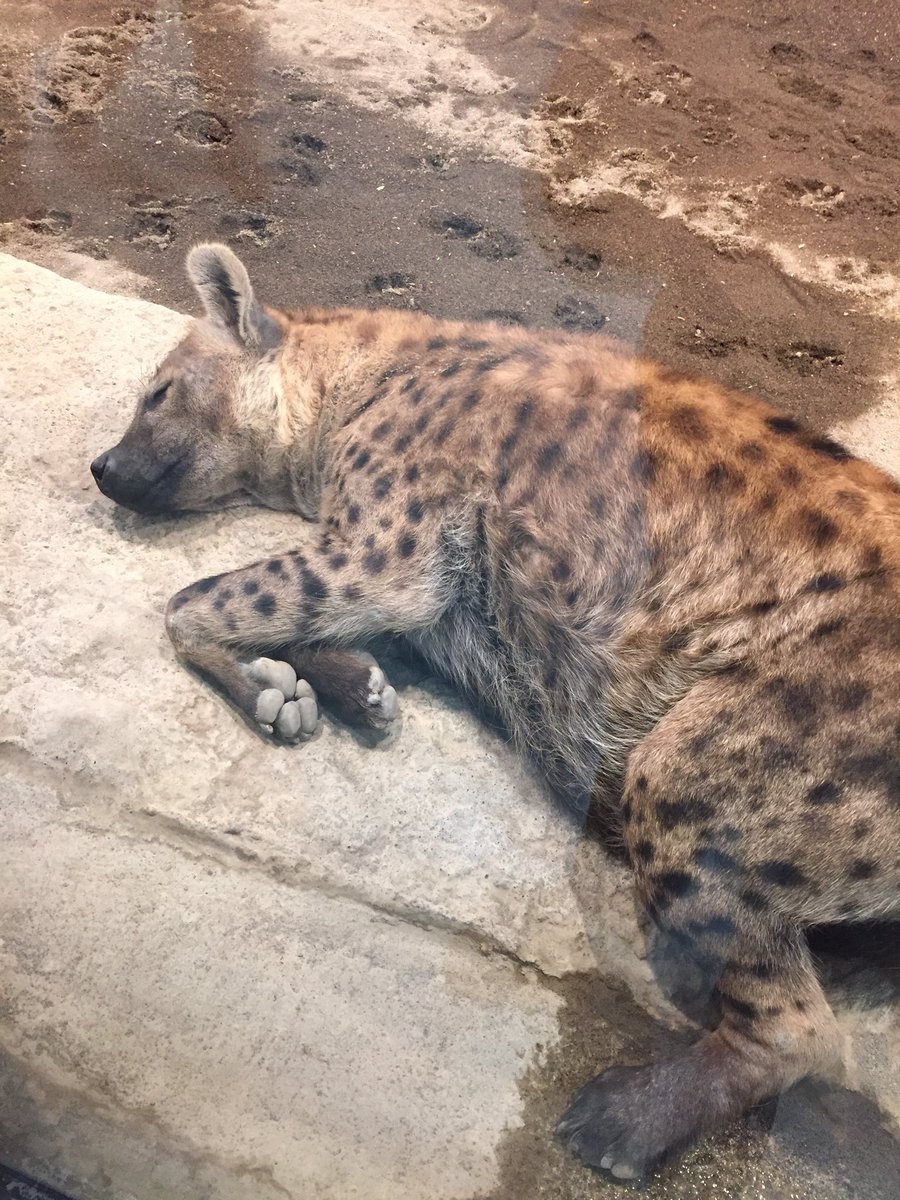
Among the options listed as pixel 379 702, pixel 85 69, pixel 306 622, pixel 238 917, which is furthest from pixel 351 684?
pixel 85 69

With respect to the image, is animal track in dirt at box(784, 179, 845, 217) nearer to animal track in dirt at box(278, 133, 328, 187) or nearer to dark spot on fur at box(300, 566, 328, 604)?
animal track in dirt at box(278, 133, 328, 187)

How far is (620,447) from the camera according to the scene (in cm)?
202

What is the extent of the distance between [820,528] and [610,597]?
1.25 ft

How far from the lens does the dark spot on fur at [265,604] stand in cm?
212

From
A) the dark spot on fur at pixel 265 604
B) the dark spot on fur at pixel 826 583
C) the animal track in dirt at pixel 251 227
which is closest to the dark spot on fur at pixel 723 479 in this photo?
the dark spot on fur at pixel 826 583

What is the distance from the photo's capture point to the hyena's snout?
7.50ft

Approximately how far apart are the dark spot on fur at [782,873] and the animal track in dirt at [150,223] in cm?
219

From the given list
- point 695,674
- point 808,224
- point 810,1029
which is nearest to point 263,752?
point 695,674

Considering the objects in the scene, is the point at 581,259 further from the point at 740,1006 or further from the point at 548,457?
the point at 740,1006

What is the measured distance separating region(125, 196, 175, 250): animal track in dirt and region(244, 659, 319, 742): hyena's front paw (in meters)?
1.36

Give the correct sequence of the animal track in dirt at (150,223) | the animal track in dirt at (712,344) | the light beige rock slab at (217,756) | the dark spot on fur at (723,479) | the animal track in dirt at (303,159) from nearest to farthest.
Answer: the light beige rock slab at (217,756) → the dark spot on fur at (723,479) → the animal track in dirt at (712,344) → the animal track in dirt at (150,223) → the animal track in dirt at (303,159)

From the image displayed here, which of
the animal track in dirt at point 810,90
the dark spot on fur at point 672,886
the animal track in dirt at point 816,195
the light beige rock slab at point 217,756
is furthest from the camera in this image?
the animal track in dirt at point 810,90

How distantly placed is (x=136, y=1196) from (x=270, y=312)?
1878 millimetres

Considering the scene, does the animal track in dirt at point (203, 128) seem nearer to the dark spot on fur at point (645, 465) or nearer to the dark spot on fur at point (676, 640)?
the dark spot on fur at point (645, 465)
